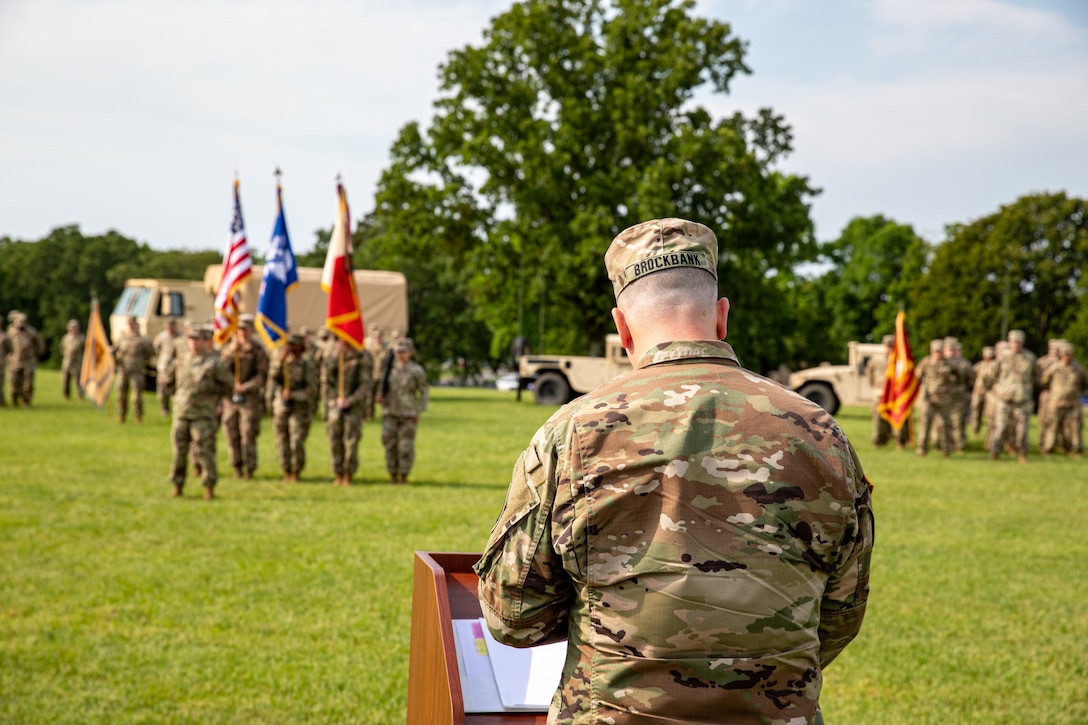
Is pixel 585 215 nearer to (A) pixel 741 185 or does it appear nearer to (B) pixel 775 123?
(A) pixel 741 185

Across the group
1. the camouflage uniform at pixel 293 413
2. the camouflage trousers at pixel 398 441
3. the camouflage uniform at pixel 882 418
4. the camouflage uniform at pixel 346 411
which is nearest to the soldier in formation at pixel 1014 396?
the camouflage uniform at pixel 882 418

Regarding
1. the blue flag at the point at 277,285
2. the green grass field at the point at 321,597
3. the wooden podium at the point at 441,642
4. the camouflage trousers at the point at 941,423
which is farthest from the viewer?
the camouflage trousers at the point at 941,423

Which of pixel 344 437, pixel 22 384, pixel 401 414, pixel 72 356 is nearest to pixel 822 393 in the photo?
pixel 401 414

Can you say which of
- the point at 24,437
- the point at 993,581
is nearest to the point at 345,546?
the point at 993,581

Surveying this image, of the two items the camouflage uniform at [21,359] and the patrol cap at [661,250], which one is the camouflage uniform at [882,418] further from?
the patrol cap at [661,250]

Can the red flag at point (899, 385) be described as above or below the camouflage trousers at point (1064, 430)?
above

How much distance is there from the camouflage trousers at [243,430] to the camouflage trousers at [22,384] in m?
12.1

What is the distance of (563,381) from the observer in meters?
29.4

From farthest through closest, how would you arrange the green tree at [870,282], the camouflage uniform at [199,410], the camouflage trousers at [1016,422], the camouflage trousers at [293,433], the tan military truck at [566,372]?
the green tree at [870,282]
the tan military truck at [566,372]
the camouflage trousers at [1016,422]
the camouflage trousers at [293,433]
the camouflage uniform at [199,410]

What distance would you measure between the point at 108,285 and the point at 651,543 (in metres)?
70.7

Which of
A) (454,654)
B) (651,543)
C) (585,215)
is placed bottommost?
(454,654)

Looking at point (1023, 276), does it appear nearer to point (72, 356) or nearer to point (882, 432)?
point (882, 432)

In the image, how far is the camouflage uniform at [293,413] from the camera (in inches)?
497

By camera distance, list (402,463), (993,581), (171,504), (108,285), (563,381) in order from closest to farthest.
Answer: (993,581) → (171,504) → (402,463) → (563,381) → (108,285)
